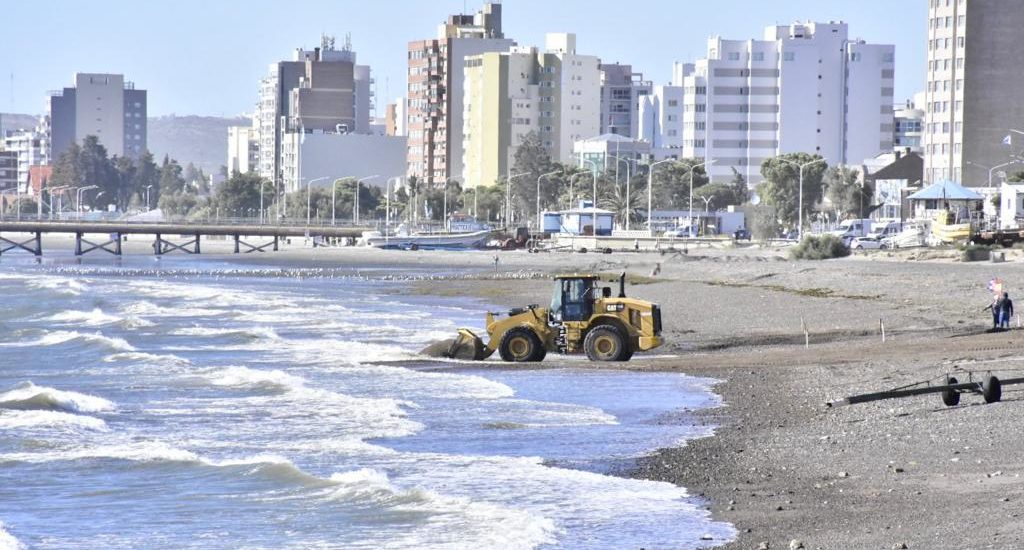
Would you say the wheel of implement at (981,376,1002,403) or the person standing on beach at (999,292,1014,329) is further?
the person standing on beach at (999,292,1014,329)

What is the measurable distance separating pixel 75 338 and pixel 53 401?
17.0 metres

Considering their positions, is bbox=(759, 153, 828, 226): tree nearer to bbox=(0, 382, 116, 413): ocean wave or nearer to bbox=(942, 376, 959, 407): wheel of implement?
bbox=(0, 382, 116, 413): ocean wave

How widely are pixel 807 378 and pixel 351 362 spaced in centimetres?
1098

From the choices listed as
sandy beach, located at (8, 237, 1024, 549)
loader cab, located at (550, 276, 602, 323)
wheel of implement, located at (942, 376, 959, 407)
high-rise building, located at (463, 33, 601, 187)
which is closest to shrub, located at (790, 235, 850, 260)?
sandy beach, located at (8, 237, 1024, 549)

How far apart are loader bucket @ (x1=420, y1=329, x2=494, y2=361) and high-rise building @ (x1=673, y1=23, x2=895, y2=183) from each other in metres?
147

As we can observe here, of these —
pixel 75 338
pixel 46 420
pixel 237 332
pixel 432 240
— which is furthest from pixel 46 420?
pixel 432 240

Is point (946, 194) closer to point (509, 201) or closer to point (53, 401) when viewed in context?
point (53, 401)

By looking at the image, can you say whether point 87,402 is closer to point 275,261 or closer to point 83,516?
point 83,516

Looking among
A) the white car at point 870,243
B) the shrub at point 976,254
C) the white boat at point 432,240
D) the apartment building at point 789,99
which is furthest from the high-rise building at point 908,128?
the shrub at point 976,254

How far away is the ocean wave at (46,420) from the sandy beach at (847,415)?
29.0 feet

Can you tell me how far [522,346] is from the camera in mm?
32406

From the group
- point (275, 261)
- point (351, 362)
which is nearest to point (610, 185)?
point (275, 261)

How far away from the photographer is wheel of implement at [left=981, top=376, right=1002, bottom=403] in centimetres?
2103

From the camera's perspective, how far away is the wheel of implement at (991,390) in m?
21.0
